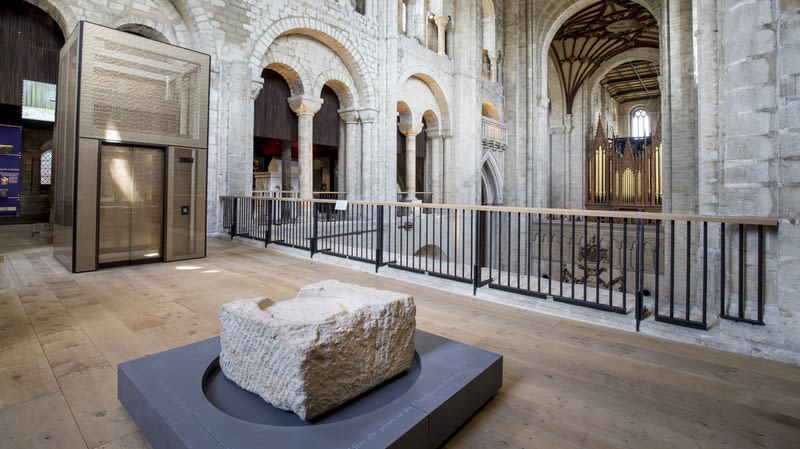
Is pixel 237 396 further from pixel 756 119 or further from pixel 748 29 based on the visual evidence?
pixel 748 29

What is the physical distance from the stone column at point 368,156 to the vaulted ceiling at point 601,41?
38.5ft

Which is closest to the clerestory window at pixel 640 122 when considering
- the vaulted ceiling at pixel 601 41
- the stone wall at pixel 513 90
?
the vaulted ceiling at pixel 601 41

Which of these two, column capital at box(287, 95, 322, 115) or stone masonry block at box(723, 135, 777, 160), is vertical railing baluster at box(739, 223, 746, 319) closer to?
stone masonry block at box(723, 135, 777, 160)

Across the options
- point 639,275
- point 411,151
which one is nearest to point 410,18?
point 411,151

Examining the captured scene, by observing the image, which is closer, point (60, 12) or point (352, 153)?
point (60, 12)

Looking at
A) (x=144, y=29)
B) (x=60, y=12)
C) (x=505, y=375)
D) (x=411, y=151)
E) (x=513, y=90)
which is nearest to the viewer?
(x=505, y=375)

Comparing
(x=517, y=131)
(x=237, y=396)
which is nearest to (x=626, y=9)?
(x=517, y=131)

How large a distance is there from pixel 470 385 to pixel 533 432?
310 millimetres

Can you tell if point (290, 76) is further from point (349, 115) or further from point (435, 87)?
point (435, 87)

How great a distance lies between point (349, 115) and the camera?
11.1 meters

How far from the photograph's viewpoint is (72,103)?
446 centimetres

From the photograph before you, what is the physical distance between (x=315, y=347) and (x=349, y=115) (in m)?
10.4

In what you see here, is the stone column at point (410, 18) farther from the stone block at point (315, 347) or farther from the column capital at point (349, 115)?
the stone block at point (315, 347)

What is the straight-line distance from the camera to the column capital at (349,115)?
36.2ft
